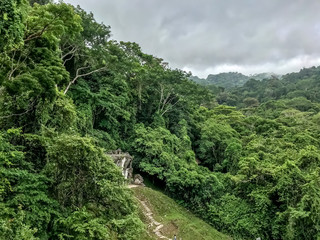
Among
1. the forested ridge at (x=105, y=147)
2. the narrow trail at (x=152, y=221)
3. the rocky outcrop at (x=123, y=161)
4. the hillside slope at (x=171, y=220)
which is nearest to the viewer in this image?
the forested ridge at (x=105, y=147)

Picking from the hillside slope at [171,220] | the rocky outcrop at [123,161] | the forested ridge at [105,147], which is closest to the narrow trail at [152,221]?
the hillside slope at [171,220]

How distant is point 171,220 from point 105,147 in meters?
7.26

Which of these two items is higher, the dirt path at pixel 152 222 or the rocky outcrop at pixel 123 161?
the rocky outcrop at pixel 123 161

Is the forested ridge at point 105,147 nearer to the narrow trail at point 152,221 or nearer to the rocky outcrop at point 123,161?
the rocky outcrop at point 123,161

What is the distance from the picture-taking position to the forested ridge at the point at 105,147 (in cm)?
706

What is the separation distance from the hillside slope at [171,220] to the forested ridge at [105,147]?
135 centimetres

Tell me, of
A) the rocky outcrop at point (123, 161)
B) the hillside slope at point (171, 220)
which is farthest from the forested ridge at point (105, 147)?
the hillside slope at point (171, 220)

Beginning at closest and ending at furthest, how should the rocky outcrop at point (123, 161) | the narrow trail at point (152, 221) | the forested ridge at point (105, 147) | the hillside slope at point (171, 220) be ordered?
the forested ridge at point (105, 147)
the narrow trail at point (152, 221)
the hillside slope at point (171, 220)
the rocky outcrop at point (123, 161)

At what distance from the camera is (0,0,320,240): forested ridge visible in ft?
23.2

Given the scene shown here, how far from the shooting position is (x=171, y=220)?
14.1 meters

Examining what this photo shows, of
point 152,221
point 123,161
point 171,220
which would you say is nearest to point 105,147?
point 123,161

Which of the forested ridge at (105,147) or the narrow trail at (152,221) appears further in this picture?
the narrow trail at (152,221)

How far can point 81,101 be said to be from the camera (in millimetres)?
17938

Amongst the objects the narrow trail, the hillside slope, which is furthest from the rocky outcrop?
the narrow trail
